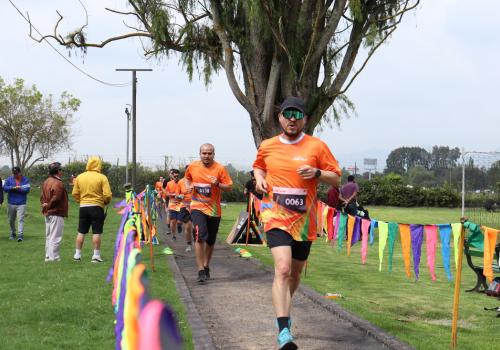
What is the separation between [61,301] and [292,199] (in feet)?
10.4

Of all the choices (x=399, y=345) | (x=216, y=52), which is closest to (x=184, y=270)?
(x=399, y=345)

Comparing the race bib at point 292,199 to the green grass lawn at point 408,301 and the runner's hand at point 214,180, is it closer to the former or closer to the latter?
the green grass lawn at point 408,301

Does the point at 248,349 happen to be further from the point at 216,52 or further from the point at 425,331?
the point at 216,52

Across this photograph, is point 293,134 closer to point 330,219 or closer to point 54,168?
point 54,168

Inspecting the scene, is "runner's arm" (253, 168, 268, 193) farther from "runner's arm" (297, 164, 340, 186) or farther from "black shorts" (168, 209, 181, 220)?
"black shorts" (168, 209, 181, 220)

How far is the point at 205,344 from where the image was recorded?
541 cm

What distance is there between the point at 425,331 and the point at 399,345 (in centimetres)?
114

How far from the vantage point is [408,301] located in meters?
8.88

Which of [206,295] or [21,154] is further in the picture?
[21,154]

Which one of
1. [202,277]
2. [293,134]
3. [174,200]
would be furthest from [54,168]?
[293,134]

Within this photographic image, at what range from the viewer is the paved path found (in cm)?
573

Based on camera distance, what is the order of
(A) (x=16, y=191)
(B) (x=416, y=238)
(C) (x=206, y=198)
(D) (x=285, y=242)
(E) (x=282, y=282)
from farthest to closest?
(A) (x=16, y=191) < (C) (x=206, y=198) < (B) (x=416, y=238) < (D) (x=285, y=242) < (E) (x=282, y=282)

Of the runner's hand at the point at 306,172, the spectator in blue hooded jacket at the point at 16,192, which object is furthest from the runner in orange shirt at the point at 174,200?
the runner's hand at the point at 306,172

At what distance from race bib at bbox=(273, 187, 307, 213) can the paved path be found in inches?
47.3
